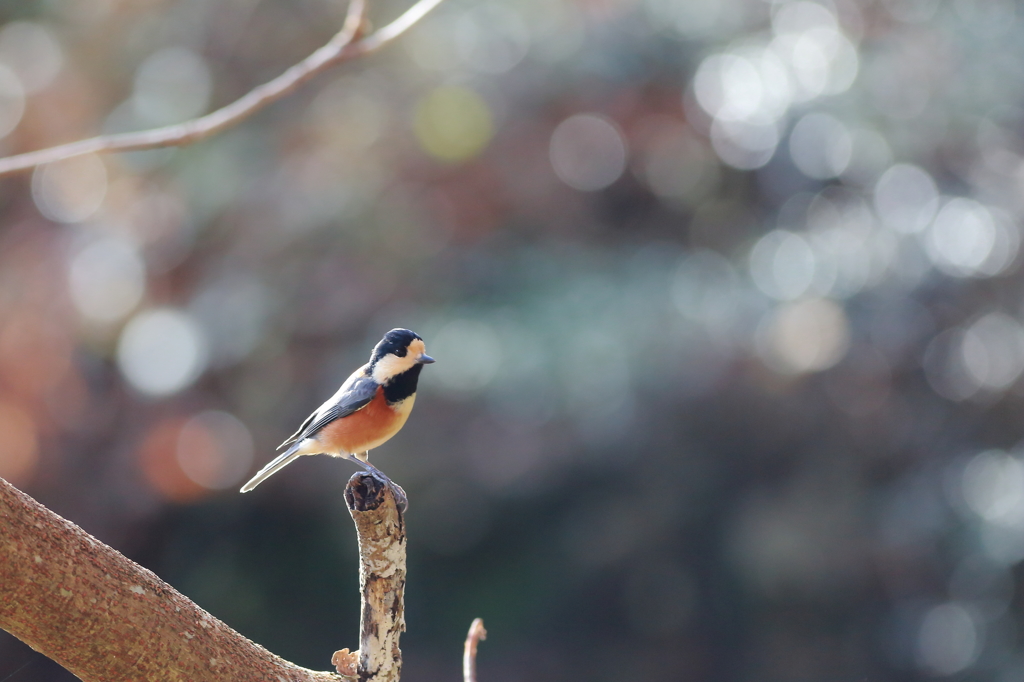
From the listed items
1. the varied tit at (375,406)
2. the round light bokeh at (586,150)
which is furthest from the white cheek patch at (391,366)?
the round light bokeh at (586,150)

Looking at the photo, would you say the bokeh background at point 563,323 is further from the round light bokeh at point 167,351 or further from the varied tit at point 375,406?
the varied tit at point 375,406

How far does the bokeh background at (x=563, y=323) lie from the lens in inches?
225

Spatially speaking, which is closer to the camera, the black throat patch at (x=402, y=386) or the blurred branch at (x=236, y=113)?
the blurred branch at (x=236, y=113)

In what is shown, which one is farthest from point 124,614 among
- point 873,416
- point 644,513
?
point 873,416

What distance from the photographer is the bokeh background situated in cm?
571

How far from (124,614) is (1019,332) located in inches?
236

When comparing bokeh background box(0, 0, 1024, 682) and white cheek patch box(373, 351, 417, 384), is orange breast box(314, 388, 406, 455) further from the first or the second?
bokeh background box(0, 0, 1024, 682)

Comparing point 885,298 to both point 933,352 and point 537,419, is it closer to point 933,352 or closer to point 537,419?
point 933,352

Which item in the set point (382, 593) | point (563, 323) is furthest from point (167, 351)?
point (382, 593)

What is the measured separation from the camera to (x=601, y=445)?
5.95 metres

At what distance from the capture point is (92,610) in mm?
1258

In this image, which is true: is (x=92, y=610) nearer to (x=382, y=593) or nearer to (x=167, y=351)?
(x=382, y=593)

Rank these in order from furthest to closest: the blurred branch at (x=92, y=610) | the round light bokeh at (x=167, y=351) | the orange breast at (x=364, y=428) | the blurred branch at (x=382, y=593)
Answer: the round light bokeh at (x=167, y=351) → the orange breast at (x=364, y=428) → the blurred branch at (x=382, y=593) → the blurred branch at (x=92, y=610)

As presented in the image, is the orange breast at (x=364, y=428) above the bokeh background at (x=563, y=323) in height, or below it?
below
